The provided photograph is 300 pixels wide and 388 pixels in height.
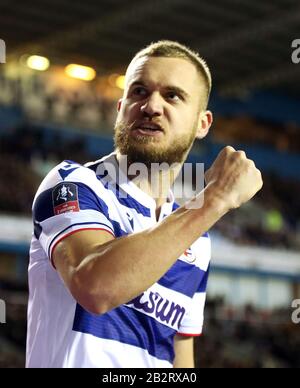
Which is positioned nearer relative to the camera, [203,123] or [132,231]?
[132,231]

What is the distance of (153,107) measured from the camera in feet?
10.9

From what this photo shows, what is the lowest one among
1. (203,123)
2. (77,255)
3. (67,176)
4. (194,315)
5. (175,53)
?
(194,315)

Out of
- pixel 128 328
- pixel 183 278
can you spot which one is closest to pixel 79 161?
pixel 183 278

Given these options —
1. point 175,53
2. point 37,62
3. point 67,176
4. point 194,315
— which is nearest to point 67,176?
point 67,176

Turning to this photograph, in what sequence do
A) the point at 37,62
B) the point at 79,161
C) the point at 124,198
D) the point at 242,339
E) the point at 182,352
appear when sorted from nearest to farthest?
the point at 124,198, the point at 182,352, the point at 242,339, the point at 79,161, the point at 37,62

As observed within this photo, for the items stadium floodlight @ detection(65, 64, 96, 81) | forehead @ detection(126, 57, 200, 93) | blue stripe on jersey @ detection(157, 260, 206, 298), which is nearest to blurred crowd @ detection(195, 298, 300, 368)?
stadium floodlight @ detection(65, 64, 96, 81)

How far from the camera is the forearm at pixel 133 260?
2826 millimetres

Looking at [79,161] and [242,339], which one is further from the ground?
[79,161]

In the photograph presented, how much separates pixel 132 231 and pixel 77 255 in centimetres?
49

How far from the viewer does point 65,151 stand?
26.4 meters

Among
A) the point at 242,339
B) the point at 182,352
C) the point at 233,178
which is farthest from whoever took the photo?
the point at 242,339

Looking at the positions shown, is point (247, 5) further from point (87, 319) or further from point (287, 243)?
point (87, 319)

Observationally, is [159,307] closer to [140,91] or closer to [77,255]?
[77,255]
